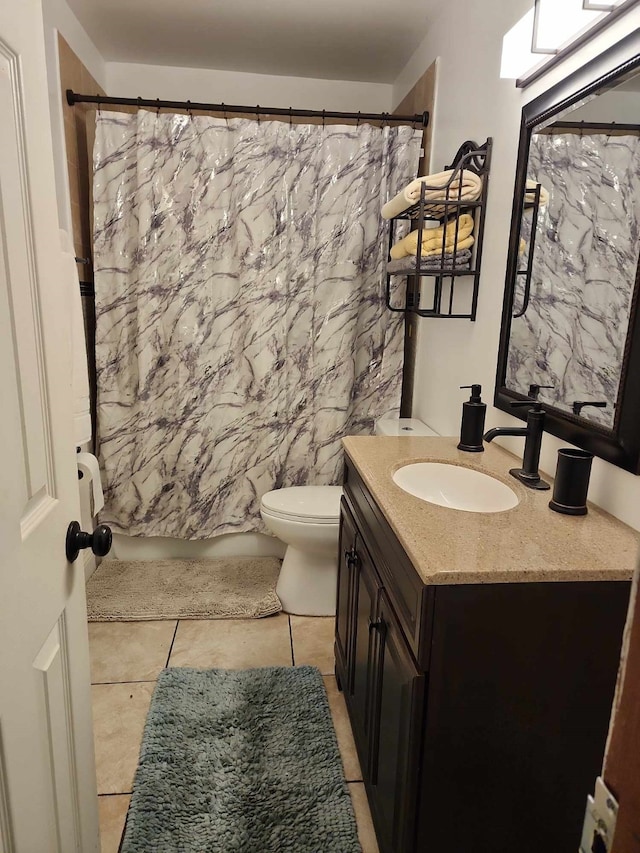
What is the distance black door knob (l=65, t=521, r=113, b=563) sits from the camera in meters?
0.99

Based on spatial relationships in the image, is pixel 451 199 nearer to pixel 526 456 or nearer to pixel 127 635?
pixel 526 456

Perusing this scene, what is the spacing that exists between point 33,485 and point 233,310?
1.93 meters

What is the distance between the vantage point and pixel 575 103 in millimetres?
1355

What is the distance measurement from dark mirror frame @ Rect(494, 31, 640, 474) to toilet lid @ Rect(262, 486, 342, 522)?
93cm

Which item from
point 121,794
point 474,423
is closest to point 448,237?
point 474,423

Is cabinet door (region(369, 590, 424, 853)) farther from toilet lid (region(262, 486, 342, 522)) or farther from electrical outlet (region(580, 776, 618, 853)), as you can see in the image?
toilet lid (region(262, 486, 342, 522))

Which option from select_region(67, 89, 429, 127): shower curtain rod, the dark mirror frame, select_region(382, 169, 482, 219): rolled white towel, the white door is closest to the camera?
the white door

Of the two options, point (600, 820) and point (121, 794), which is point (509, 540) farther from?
point (121, 794)

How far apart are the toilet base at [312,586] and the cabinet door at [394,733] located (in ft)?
3.43

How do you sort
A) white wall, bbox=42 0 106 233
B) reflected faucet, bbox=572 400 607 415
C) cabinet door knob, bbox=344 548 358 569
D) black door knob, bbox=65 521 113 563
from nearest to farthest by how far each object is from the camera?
black door knob, bbox=65 521 113 563, reflected faucet, bbox=572 400 607 415, cabinet door knob, bbox=344 548 358 569, white wall, bbox=42 0 106 233

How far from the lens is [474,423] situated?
173 cm

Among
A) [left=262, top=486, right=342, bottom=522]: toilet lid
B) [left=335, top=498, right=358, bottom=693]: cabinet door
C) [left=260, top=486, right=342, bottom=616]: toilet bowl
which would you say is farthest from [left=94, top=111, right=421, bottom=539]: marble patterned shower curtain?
[left=335, top=498, right=358, bottom=693]: cabinet door

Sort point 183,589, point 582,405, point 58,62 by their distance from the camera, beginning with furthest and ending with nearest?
point 183,589, point 58,62, point 582,405

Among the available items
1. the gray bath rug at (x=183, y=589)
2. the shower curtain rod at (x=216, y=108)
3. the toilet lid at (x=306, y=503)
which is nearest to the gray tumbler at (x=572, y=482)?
the toilet lid at (x=306, y=503)
